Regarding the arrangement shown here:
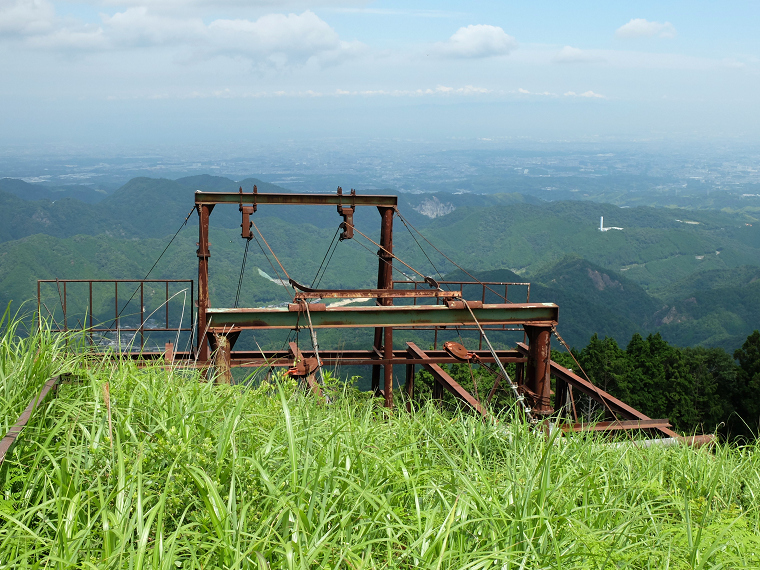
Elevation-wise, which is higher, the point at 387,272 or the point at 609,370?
the point at 387,272

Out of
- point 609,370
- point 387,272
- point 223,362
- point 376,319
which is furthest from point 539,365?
point 609,370

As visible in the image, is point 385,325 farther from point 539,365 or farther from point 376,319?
point 539,365

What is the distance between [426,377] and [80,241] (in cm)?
15156

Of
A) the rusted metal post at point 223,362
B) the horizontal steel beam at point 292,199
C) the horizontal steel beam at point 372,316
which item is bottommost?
the rusted metal post at point 223,362

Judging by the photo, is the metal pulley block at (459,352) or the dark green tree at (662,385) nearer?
the metal pulley block at (459,352)

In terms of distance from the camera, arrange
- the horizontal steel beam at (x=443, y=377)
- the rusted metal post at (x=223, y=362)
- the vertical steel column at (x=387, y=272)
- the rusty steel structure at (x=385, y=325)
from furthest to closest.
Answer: the vertical steel column at (x=387, y=272), the horizontal steel beam at (x=443, y=377), the rusty steel structure at (x=385, y=325), the rusted metal post at (x=223, y=362)

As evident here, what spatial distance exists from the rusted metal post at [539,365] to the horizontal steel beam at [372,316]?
1.04ft

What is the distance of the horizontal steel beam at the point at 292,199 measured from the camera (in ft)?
39.0

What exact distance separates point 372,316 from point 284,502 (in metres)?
5.98

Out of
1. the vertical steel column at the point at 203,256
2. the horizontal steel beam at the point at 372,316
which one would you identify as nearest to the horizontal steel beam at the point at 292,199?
the vertical steel column at the point at 203,256

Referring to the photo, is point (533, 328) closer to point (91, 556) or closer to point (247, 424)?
point (247, 424)

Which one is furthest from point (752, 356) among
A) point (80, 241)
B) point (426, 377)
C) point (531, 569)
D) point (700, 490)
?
point (80, 241)

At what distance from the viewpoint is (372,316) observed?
29.7ft

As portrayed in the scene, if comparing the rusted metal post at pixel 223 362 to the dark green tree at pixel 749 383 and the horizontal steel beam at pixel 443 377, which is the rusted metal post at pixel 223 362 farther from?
the dark green tree at pixel 749 383
